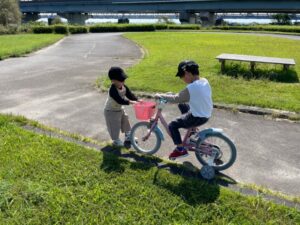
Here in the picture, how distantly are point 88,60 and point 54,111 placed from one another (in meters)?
8.00

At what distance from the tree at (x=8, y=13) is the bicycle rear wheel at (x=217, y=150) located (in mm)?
46319

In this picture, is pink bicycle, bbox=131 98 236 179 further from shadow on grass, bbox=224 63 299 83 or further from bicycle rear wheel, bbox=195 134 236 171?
shadow on grass, bbox=224 63 299 83

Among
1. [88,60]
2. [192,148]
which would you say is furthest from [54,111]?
[88,60]

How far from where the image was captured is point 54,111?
6.82 metres

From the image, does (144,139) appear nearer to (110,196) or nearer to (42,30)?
(110,196)

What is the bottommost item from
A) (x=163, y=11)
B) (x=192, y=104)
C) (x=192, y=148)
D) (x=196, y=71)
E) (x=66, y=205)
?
(x=66, y=205)

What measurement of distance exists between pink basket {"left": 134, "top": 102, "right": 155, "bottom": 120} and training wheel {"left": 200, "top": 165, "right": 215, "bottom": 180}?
96cm

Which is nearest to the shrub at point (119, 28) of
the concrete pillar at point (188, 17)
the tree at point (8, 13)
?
the tree at point (8, 13)

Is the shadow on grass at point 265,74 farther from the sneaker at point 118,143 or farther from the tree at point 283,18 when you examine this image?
the tree at point 283,18

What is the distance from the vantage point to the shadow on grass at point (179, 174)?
3623mm

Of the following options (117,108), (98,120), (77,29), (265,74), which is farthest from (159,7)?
(117,108)

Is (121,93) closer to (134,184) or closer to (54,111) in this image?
(134,184)

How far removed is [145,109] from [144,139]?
654 mm

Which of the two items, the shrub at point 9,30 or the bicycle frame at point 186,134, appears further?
the shrub at point 9,30
